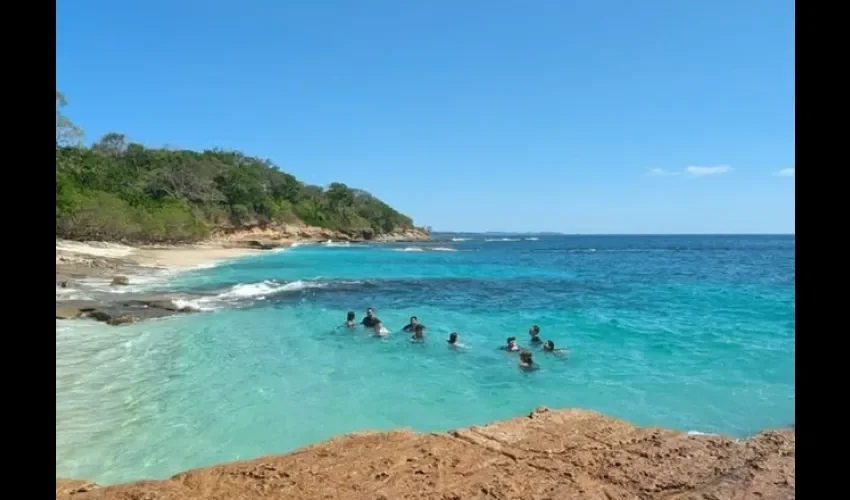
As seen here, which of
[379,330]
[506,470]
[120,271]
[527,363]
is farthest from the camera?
[120,271]

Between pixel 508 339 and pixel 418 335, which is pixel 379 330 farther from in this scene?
pixel 508 339

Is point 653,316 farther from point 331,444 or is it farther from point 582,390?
point 331,444

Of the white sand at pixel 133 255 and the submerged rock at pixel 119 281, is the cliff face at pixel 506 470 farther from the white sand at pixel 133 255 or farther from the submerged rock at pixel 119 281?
the white sand at pixel 133 255

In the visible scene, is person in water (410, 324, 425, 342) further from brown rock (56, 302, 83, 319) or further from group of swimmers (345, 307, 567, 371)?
brown rock (56, 302, 83, 319)

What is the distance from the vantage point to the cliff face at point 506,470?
12.0 ft

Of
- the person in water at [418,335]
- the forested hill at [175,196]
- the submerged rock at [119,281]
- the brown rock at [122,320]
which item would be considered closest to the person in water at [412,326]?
the person in water at [418,335]

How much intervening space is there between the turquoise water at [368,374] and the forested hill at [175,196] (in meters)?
19.5

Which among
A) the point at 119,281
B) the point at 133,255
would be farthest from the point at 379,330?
the point at 133,255

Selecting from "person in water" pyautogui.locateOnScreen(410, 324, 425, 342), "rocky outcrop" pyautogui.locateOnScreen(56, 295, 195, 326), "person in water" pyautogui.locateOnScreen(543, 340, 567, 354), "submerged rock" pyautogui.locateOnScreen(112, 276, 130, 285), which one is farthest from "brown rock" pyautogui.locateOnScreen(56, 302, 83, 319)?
"person in water" pyautogui.locateOnScreen(543, 340, 567, 354)

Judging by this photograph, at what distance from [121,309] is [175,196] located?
45348 millimetres

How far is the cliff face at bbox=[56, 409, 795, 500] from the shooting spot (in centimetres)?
365

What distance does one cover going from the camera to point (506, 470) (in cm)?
399
